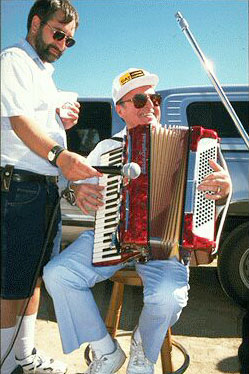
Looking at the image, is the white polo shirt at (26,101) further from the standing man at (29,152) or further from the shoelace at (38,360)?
the shoelace at (38,360)

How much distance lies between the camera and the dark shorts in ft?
5.81

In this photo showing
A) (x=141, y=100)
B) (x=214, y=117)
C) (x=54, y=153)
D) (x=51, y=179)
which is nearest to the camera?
(x=54, y=153)

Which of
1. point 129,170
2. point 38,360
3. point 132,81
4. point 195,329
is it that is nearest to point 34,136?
point 129,170

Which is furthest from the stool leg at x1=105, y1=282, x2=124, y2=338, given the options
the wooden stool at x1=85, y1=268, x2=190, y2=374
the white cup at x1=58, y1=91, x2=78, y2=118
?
the white cup at x1=58, y1=91, x2=78, y2=118

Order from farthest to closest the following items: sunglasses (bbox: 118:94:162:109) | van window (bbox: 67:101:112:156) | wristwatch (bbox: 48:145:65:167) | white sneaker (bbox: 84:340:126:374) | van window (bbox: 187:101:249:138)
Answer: van window (bbox: 67:101:112:156) < van window (bbox: 187:101:249:138) < sunglasses (bbox: 118:94:162:109) < white sneaker (bbox: 84:340:126:374) < wristwatch (bbox: 48:145:65:167)

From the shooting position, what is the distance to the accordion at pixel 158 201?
Result: 1.77 m

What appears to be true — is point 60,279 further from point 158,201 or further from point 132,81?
point 132,81

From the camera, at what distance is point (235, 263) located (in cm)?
310

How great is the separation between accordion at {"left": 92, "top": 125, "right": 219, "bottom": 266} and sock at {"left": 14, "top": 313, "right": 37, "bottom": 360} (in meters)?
0.45

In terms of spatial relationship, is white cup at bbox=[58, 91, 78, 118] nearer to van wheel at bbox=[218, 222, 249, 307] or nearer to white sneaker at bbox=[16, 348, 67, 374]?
white sneaker at bbox=[16, 348, 67, 374]

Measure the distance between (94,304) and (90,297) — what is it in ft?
0.11

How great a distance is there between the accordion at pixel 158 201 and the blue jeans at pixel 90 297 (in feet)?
0.29

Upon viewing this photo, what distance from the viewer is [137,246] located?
178 centimetres

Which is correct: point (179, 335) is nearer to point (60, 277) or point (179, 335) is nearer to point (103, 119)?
point (60, 277)
